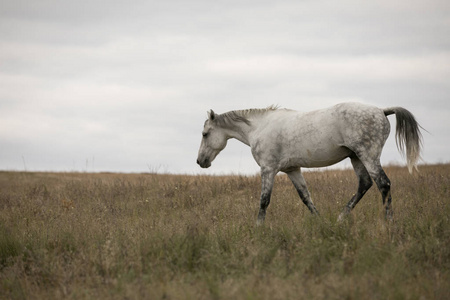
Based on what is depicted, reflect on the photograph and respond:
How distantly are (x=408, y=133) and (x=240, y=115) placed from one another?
3221 mm

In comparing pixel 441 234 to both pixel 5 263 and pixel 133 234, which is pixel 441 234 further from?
pixel 5 263

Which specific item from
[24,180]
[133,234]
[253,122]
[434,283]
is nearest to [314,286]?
[434,283]

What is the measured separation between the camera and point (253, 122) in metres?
9.09

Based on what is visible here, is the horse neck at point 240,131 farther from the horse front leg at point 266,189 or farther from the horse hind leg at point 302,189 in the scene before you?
the horse hind leg at point 302,189

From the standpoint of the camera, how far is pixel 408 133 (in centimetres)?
784

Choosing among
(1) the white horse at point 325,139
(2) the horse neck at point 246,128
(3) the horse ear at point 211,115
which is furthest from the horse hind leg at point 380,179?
(3) the horse ear at point 211,115

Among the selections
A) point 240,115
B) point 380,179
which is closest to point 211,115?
point 240,115

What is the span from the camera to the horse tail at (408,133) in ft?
25.6

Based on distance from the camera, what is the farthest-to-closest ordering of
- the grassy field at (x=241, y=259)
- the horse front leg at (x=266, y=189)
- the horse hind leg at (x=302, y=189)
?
the horse hind leg at (x=302, y=189) < the horse front leg at (x=266, y=189) < the grassy field at (x=241, y=259)

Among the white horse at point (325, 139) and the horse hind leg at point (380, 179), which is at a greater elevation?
the white horse at point (325, 139)

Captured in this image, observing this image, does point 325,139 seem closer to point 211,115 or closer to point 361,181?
point 361,181

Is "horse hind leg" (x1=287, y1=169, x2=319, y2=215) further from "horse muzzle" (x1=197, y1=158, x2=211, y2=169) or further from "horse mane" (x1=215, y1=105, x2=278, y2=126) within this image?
"horse muzzle" (x1=197, y1=158, x2=211, y2=169)

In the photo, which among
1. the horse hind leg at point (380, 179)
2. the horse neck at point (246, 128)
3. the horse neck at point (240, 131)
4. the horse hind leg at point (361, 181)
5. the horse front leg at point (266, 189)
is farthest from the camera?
the horse neck at point (240, 131)

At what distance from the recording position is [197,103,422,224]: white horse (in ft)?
24.2
